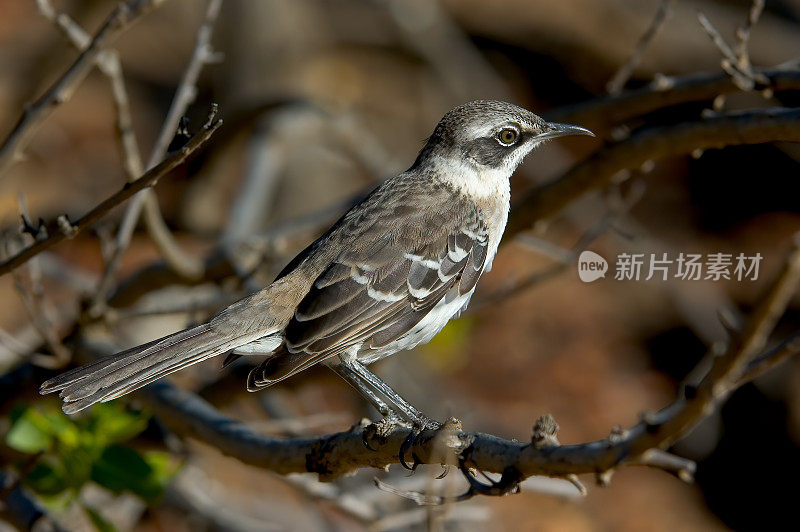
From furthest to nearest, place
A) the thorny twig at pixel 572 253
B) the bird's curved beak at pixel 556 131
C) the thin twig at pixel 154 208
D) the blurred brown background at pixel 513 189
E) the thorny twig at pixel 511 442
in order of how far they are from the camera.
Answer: the blurred brown background at pixel 513 189 < the thorny twig at pixel 572 253 < the bird's curved beak at pixel 556 131 < the thin twig at pixel 154 208 < the thorny twig at pixel 511 442

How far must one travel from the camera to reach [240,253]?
18.7 feet

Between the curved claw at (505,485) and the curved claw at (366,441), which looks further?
the curved claw at (366,441)

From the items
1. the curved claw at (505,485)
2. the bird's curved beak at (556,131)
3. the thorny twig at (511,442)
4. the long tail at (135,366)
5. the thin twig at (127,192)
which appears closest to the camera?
the thorny twig at (511,442)

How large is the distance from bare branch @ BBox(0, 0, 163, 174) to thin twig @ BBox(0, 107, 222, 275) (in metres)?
0.54

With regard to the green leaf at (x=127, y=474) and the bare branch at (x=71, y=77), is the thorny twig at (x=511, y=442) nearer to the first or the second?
the green leaf at (x=127, y=474)

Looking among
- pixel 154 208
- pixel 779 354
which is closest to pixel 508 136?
pixel 154 208

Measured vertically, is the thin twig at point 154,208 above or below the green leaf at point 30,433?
above

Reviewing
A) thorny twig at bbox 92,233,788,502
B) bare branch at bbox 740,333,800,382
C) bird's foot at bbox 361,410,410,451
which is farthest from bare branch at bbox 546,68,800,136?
bare branch at bbox 740,333,800,382

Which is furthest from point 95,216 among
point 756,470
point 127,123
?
point 756,470

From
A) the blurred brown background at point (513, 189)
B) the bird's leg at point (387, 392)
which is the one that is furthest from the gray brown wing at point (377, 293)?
the blurred brown background at point (513, 189)

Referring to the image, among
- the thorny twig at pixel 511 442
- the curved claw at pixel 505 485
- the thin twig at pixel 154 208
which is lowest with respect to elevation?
the curved claw at pixel 505 485

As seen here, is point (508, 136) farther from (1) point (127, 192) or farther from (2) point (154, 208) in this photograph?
(1) point (127, 192)

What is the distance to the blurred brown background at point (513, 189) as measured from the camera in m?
7.90

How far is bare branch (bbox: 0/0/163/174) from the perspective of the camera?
3.49 m
